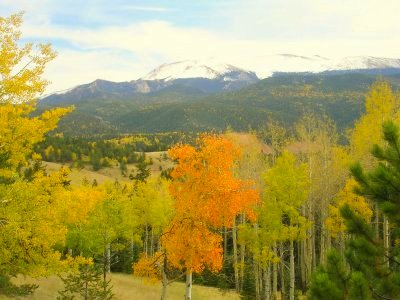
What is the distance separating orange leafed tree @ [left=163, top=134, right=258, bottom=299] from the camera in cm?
1934

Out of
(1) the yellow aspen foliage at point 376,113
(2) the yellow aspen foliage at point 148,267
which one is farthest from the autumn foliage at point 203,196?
(1) the yellow aspen foliage at point 376,113

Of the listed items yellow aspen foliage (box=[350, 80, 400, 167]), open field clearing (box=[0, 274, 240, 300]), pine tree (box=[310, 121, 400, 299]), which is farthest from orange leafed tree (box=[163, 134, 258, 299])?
open field clearing (box=[0, 274, 240, 300])

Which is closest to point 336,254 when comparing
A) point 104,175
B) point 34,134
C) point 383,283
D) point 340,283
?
point 340,283

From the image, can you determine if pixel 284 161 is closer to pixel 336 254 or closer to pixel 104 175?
pixel 336 254

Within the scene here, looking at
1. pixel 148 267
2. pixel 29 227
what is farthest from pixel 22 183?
pixel 148 267

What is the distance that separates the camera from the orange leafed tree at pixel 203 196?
1934cm

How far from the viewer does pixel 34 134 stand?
12.4 metres

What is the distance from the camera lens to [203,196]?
64.0 ft

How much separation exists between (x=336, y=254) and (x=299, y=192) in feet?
61.1

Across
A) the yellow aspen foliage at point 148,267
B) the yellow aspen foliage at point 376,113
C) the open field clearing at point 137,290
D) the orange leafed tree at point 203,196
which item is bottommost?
the open field clearing at point 137,290

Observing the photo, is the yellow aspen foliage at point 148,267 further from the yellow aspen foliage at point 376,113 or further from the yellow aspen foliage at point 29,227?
the yellow aspen foliage at point 376,113

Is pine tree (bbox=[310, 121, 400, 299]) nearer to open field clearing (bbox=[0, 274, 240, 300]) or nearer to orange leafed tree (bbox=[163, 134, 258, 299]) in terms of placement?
orange leafed tree (bbox=[163, 134, 258, 299])

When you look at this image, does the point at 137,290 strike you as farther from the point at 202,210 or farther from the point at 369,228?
the point at 369,228

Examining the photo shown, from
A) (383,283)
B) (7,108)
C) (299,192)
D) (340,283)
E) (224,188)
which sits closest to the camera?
(340,283)
